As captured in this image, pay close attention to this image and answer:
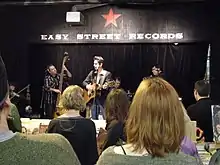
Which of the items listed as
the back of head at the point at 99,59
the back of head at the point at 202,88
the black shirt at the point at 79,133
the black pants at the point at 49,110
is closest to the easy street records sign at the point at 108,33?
the back of head at the point at 99,59

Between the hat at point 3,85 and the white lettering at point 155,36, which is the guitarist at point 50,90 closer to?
the white lettering at point 155,36

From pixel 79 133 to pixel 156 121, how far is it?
168cm

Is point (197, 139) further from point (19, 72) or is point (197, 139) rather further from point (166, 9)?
point (19, 72)

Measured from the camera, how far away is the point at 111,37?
8.60 m

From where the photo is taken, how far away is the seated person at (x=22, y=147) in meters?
0.96

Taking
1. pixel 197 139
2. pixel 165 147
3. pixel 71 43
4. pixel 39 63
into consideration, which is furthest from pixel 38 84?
pixel 165 147

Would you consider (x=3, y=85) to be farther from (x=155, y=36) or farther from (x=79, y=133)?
(x=155, y=36)

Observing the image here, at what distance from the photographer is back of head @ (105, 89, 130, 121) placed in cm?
318

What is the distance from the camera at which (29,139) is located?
99 centimetres

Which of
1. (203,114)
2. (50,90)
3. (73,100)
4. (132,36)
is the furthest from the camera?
(50,90)

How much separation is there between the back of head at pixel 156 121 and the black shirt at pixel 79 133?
160 centimetres

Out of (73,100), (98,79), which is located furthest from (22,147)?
(98,79)

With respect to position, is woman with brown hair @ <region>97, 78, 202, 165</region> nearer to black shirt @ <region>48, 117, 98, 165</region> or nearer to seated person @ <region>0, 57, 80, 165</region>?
seated person @ <region>0, 57, 80, 165</region>

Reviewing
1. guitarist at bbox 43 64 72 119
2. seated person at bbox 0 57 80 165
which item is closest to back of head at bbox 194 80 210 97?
seated person at bbox 0 57 80 165
